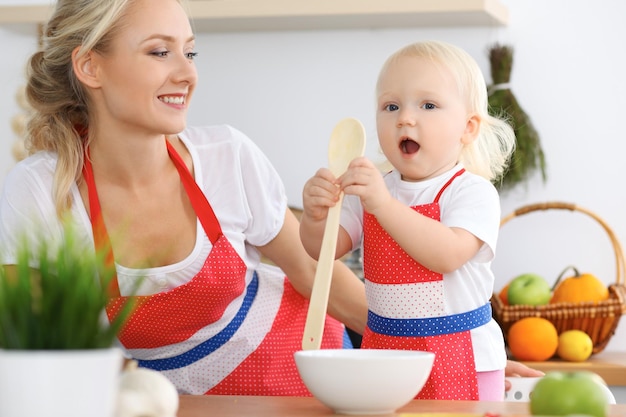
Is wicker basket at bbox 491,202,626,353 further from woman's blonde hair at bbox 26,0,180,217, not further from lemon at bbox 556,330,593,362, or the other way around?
woman's blonde hair at bbox 26,0,180,217

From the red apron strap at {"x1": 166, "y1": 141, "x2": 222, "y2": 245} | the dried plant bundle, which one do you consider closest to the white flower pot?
the red apron strap at {"x1": 166, "y1": 141, "x2": 222, "y2": 245}

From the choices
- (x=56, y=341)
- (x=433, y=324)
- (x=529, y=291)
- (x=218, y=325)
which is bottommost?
(x=529, y=291)

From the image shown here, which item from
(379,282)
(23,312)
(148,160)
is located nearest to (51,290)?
(23,312)

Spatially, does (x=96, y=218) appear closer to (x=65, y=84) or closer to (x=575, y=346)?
(x=65, y=84)

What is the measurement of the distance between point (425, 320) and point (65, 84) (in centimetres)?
81

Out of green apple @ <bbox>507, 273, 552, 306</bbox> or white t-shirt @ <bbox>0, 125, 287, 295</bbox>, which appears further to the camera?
green apple @ <bbox>507, 273, 552, 306</bbox>

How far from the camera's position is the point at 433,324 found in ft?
4.12

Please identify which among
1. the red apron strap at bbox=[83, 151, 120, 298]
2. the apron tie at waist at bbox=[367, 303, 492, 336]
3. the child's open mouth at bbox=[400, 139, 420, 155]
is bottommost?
the apron tie at waist at bbox=[367, 303, 492, 336]

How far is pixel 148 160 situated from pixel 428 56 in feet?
1.78

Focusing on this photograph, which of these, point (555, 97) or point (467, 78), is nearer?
point (467, 78)

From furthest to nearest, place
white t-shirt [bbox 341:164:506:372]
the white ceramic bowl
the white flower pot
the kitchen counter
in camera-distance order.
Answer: the kitchen counter < white t-shirt [bbox 341:164:506:372] < the white ceramic bowl < the white flower pot

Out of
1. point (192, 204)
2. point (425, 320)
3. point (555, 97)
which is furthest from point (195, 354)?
point (555, 97)

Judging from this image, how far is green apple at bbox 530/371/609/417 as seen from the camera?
772 mm

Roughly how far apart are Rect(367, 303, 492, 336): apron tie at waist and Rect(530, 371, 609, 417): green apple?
17.5 inches
